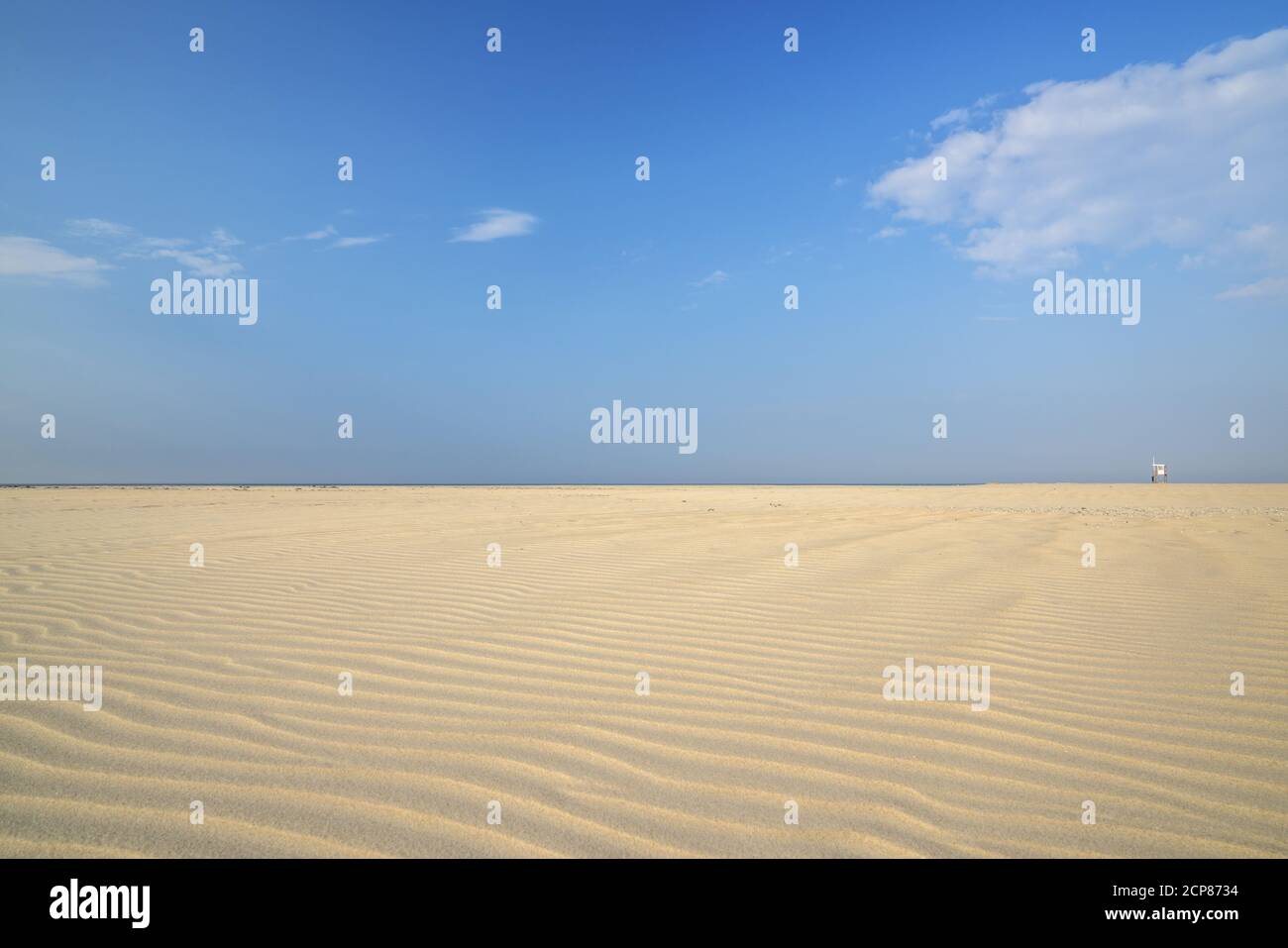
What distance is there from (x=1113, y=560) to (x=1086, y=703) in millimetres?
4634

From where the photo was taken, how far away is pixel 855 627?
4312 millimetres

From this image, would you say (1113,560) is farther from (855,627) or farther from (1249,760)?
(1249,760)

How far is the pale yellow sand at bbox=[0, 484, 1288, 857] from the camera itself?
2.04 meters

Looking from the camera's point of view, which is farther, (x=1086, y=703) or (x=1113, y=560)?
(x=1113, y=560)

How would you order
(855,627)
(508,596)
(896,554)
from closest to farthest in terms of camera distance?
(855,627)
(508,596)
(896,554)

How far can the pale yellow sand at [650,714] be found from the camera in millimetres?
2039

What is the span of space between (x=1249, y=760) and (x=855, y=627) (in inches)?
80.1

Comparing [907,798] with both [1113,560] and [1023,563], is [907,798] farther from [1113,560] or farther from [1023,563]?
[1113,560]

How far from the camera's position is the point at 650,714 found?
2.93 meters

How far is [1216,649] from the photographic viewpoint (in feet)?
12.2

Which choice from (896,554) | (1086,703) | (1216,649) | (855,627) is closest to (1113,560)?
(896,554)
